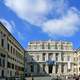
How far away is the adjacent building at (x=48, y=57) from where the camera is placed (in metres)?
133

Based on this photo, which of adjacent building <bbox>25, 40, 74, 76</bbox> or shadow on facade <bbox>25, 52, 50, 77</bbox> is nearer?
adjacent building <bbox>25, 40, 74, 76</bbox>

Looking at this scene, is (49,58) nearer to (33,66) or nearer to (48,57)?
(48,57)

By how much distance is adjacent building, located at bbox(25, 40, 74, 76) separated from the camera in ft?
435

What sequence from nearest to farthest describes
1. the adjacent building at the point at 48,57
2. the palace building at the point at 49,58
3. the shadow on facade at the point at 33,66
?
the palace building at the point at 49,58, the adjacent building at the point at 48,57, the shadow on facade at the point at 33,66

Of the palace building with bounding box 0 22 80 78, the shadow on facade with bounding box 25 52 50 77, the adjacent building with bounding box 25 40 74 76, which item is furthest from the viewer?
the shadow on facade with bounding box 25 52 50 77

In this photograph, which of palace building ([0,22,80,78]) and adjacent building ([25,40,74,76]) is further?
adjacent building ([25,40,74,76])

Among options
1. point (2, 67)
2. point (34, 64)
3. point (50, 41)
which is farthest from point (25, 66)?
point (2, 67)

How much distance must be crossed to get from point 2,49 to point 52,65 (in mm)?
68506

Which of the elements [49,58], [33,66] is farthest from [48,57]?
[33,66]

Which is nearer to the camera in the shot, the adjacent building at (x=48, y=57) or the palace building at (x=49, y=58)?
the palace building at (x=49, y=58)

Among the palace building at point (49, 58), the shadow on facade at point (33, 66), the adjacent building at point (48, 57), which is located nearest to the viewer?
the palace building at point (49, 58)

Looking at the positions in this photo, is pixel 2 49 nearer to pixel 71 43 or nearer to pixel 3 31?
pixel 3 31

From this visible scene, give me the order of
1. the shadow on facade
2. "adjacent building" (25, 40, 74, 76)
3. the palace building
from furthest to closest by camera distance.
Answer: the shadow on facade → "adjacent building" (25, 40, 74, 76) → the palace building

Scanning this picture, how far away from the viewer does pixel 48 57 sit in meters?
134
